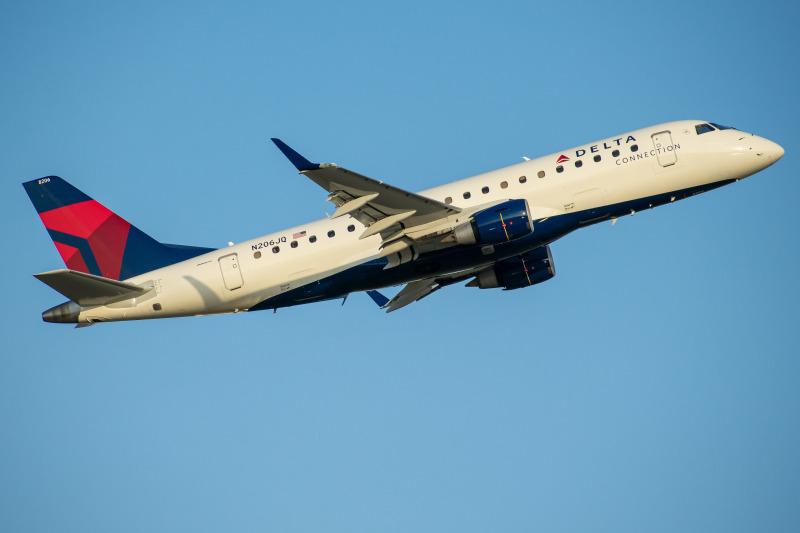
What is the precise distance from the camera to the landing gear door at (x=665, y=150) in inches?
1660

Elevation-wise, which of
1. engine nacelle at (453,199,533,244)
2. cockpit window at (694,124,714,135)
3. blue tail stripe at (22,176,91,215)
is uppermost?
blue tail stripe at (22,176,91,215)

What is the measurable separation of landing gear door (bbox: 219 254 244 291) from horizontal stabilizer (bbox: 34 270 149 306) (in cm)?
415

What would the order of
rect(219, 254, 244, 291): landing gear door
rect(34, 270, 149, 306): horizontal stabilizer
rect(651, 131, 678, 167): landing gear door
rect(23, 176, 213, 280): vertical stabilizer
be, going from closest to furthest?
rect(34, 270, 149, 306): horizontal stabilizer → rect(651, 131, 678, 167): landing gear door → rect(219, 254, 244, 291): landing gear door → rect(23, 176, 213, 280): vertical stabilizer

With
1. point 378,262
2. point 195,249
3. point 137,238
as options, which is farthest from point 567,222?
point 137,238

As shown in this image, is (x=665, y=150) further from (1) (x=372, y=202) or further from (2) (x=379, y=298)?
(2) (x=379, y=298)

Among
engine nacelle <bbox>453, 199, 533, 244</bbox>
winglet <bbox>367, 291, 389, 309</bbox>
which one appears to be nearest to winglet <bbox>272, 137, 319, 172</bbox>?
engine nacelle <bbox>453, 199, 533, 244</bbox>

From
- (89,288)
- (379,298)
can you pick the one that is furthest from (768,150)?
(89,288)

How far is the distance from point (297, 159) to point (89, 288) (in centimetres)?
1404

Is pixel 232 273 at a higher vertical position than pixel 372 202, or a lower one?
lower

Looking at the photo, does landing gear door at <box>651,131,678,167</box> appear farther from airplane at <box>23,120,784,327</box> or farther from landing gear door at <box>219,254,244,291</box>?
landing gear door at <box>219,254,244,291</box>

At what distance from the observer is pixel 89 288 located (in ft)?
141

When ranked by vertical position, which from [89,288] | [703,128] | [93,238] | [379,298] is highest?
[93,238]

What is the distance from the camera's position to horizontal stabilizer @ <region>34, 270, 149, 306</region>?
135 feet

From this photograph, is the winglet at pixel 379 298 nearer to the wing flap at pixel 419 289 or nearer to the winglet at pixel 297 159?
the wing flap at pixel 419 289
